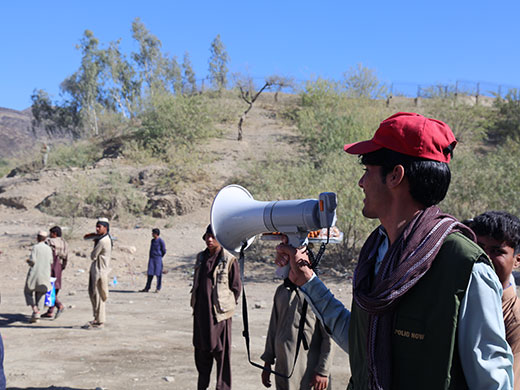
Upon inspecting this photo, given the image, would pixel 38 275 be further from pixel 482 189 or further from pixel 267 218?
pixel 482 189

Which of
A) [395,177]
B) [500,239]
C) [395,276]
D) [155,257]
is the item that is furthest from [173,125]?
[395,276]

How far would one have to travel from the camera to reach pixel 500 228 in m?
2.51

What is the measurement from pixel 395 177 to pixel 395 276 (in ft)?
1.04

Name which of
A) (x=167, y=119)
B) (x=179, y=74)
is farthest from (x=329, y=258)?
(x=179, y=74)

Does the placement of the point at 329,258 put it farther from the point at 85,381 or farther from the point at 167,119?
the point at 167,119

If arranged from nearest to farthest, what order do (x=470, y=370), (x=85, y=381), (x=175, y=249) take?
(x=470, y=370) < (x=85, y=381) < (x=175, y=249)

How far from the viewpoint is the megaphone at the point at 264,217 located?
78.9 inches

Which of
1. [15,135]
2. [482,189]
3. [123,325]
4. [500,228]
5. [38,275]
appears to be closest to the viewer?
[500,228]

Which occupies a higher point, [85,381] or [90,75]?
[90,75]

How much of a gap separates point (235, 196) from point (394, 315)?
1.30 m

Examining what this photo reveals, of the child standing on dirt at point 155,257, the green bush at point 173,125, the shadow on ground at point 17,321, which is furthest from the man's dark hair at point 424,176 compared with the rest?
the green bush at point 173,125

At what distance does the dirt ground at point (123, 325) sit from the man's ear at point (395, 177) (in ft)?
16.2

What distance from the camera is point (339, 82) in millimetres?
36219

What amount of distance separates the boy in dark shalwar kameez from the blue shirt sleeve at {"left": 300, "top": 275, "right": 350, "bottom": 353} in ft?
11.3
